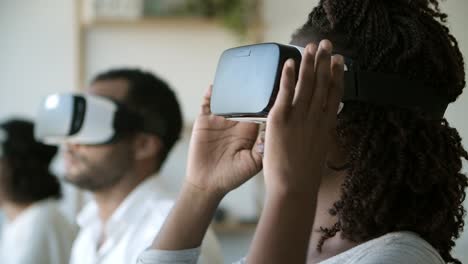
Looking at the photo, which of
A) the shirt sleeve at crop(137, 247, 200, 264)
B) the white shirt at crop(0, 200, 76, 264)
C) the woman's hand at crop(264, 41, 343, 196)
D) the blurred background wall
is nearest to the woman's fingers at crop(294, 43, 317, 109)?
the woman's hand at crop(264, 41, 343, 196)

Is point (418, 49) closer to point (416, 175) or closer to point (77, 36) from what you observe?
point (416, 175)

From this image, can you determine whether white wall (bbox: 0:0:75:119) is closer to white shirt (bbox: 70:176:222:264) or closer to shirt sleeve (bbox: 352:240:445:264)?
white shirt (bbox: 70:176:222:264)

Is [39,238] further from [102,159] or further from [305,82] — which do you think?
[305,82]

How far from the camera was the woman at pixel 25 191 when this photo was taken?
7.76 ft

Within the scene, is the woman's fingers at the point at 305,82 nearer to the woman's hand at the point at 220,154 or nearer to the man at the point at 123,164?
the woman's hand at the point at 220,154

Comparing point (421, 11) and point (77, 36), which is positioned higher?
point (421, 11)

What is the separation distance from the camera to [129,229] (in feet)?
5.90

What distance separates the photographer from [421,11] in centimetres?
101

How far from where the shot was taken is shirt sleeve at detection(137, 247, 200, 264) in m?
1.11

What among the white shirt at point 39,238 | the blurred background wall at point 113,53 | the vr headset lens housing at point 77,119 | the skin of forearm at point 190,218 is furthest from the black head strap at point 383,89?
the blurred background wall at point 113,53

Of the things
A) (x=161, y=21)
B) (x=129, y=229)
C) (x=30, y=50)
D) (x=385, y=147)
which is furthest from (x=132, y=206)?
(x=30, y=50)

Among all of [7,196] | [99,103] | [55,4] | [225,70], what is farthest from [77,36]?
[225,70]

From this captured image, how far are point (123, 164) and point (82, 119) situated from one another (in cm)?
19

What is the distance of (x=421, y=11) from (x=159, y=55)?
2.28m
